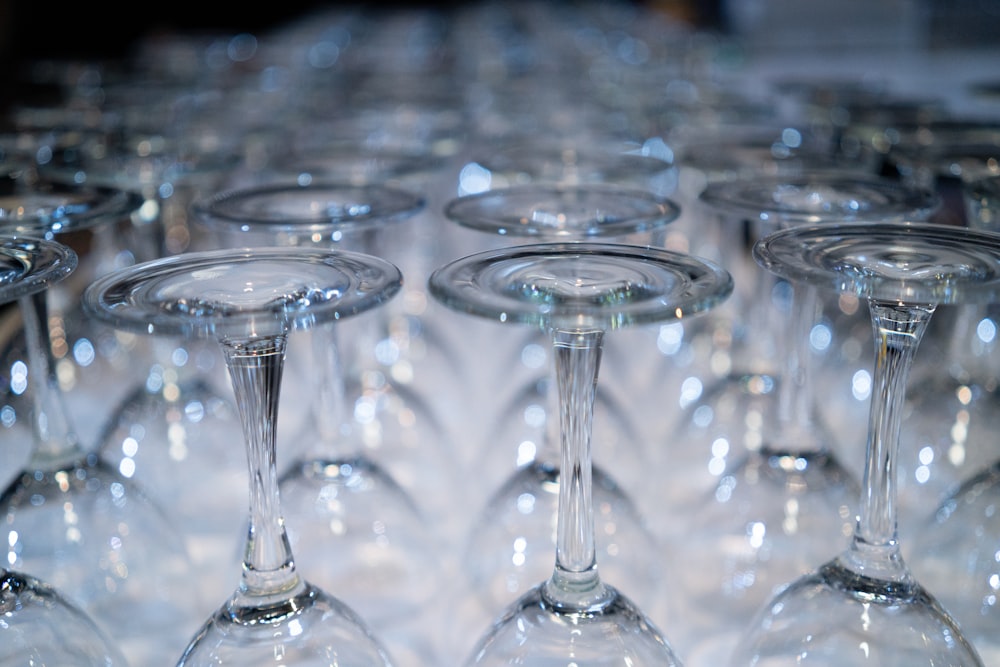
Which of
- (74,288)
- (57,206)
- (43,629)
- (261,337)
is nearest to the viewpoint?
(261,337)

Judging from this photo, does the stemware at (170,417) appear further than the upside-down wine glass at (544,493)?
Yes

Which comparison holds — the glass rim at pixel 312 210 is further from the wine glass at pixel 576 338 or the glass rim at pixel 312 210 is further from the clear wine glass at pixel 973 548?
the clear wine glass at pixel 973 548

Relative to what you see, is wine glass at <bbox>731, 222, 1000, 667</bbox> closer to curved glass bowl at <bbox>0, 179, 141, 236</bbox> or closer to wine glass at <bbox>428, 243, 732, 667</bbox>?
wine glass at <bbox>428, 243, 732, 667</bbox>

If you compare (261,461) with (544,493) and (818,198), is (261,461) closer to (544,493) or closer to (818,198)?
(544,493)

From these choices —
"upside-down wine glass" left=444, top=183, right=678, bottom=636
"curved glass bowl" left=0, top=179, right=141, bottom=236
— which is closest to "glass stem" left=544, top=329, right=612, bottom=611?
"upside-down wine glass" left=444, top=183, right=678, bottom=636

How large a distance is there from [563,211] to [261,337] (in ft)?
0.80

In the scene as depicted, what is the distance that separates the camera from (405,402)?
81 centimetres

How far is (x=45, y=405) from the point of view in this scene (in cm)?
64

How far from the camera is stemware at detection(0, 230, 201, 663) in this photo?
638 millimetres

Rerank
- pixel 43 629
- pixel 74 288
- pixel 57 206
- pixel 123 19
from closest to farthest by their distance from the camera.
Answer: pixel 43 629
pixel 57 206
pixel 74 288
pixel 123 19

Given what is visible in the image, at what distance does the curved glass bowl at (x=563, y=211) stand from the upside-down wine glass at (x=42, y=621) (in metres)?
0.22

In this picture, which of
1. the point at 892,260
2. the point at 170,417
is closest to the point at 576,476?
the point at 892,260

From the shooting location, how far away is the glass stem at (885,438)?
49 centimetres

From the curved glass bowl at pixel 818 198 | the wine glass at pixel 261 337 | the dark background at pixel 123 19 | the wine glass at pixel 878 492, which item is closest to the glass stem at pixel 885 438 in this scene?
the wine glass at pixel 878 492
